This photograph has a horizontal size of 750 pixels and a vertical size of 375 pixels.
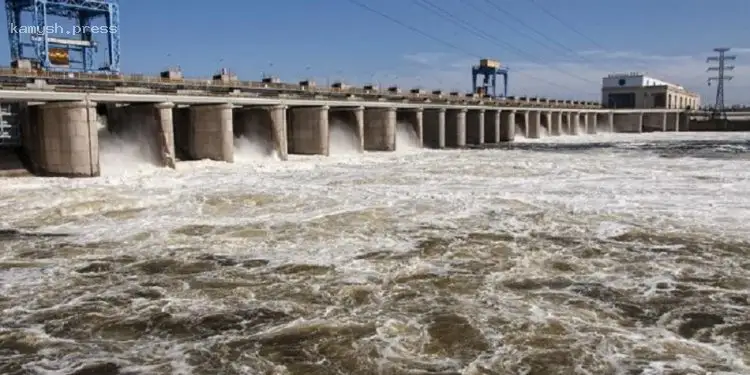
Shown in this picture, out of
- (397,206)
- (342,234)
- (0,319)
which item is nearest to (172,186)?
(397,206)

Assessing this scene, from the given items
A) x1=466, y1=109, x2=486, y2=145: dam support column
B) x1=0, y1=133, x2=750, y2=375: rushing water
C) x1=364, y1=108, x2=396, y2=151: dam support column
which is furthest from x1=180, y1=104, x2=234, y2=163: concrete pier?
x1=466, y1=109, x2=486, y2=145: dam support column

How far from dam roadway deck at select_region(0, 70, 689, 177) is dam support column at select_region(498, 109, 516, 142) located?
13.6 feet

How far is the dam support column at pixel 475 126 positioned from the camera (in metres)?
67.2

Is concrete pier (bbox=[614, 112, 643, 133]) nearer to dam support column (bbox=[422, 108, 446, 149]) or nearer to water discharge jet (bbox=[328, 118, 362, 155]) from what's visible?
dam support column (bbox=[422, 108, 446, 149])

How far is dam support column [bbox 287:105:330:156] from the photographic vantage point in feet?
142

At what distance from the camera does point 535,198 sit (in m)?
22.1

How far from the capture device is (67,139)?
27312 mm

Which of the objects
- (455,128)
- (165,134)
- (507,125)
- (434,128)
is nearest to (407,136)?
(434,128)

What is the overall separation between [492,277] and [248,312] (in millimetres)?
4637

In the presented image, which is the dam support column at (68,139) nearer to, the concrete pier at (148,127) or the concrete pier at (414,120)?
the concrete pier at (148,127)

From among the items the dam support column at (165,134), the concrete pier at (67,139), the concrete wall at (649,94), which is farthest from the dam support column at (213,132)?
the concrete wall at (649,94)

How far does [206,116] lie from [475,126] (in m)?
37.8

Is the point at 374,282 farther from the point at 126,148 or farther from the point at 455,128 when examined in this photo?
the point at 455,128

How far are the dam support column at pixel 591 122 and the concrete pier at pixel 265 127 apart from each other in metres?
73.2
